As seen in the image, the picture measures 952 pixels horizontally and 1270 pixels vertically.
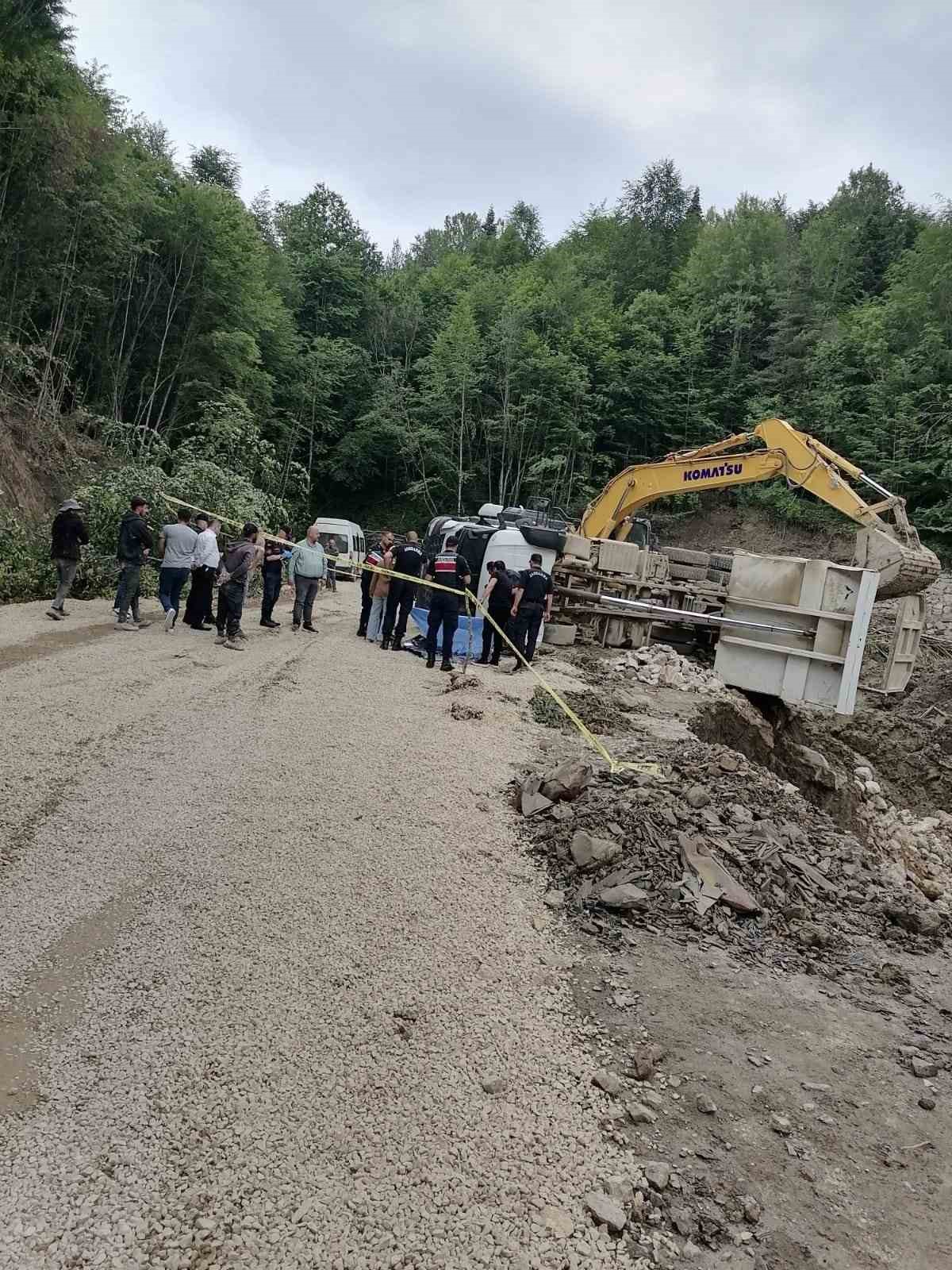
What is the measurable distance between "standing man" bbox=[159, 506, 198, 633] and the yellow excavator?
27.7 ft

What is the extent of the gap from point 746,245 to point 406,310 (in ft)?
66.4

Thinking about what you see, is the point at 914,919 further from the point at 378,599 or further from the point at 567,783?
the point at 378,599

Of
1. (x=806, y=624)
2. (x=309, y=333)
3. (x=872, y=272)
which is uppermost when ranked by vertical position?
(x=872, y=272)

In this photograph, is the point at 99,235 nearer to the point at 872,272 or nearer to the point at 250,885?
the point at 250,885

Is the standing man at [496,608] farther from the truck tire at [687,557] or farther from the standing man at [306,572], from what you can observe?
the truck tire at [687,557]

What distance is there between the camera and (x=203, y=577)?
11.0m

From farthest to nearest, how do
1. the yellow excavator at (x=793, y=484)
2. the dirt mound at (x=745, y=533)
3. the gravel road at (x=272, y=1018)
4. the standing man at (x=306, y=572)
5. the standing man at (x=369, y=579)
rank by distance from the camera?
1. the dirt mound at (x=745, y=533)
2. the standing man at (x=369, y=579)
3. the standing man at (x=306, y=572)
4. the yellow excavator at (x=793, y=484)
5. the gravel road at (x=272, y=1018)

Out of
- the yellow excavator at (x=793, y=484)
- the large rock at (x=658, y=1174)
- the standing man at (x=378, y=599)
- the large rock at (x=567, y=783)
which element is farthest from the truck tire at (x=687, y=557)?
the large rock at (x=658, y=1174)

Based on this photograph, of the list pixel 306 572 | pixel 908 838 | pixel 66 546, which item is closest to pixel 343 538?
pixel 306 572

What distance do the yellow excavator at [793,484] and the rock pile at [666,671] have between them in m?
2.73

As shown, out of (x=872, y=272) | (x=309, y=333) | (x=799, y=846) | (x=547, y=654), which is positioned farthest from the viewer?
(x=309, y=333)

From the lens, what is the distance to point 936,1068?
3490 mm

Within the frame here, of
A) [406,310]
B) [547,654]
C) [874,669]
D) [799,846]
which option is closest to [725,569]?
[874,669]

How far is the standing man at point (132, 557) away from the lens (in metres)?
9.98
